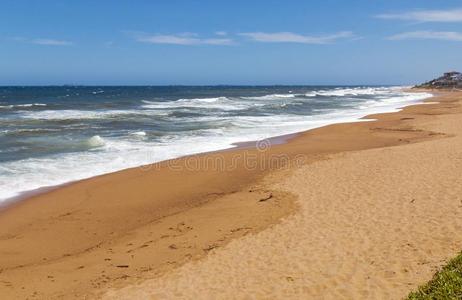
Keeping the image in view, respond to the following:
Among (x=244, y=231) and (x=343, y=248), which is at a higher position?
(x=343, y=248)

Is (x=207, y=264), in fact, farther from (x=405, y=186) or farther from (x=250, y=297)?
(x=405, y=186)

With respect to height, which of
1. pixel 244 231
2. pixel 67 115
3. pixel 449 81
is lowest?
pixel 244 231

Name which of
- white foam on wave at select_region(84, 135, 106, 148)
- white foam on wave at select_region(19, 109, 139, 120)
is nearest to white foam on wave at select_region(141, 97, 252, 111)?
white foam on wave at select_region(19, 109, 139, 120)

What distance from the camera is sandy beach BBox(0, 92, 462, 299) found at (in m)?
7.08

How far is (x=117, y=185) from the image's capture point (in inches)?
544

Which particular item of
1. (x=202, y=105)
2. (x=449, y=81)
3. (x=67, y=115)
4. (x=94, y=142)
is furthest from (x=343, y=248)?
(x=449, y=81)

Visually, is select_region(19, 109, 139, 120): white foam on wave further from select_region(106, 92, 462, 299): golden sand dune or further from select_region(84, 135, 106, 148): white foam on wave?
select_region(106, 92, 462, 299): golden sand dune

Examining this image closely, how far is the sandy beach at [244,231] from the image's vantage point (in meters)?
7.08

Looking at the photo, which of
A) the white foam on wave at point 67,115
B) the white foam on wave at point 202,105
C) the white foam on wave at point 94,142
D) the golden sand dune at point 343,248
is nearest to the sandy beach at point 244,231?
the golden sand dune at point 343,248

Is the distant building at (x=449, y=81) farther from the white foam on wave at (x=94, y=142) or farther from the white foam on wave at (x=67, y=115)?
the white foam on wave at (x=94, y=142)

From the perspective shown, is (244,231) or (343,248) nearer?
(343,248)

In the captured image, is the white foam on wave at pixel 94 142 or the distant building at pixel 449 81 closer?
the white foam on wave at pixel 94 142

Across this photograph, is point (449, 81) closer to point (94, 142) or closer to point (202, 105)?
point (202, 105)

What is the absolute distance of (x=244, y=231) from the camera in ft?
30.6
